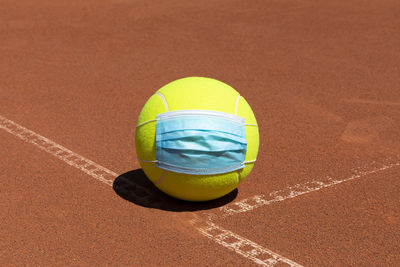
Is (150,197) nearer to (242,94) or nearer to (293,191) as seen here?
(293,191)

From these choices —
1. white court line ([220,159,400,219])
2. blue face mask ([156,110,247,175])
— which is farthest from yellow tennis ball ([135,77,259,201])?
white court line ([220,159,400,219])

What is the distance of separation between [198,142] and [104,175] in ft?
5.82

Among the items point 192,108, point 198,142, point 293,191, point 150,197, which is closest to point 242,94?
point 293,191

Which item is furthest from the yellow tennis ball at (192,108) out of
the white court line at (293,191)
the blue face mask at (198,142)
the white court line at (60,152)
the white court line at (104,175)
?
the white court line at (60,152)

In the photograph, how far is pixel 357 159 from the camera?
7688mm

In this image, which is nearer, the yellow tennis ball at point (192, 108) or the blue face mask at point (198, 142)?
the blue face mask at point (198, 142)

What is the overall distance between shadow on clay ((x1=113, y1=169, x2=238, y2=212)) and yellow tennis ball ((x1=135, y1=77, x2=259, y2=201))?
15 centimetres

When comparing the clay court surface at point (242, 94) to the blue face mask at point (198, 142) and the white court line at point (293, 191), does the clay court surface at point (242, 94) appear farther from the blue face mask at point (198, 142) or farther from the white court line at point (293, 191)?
the blue face mask at point (198, 142)

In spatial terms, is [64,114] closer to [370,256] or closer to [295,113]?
[295,113]

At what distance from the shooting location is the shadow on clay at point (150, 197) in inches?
250

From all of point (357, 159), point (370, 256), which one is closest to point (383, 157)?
point (357, 159)

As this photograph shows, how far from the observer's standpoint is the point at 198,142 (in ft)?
19.1

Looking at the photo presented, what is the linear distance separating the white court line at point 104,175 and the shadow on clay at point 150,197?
2.1 inches

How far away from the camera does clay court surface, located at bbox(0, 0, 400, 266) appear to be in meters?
5.64
